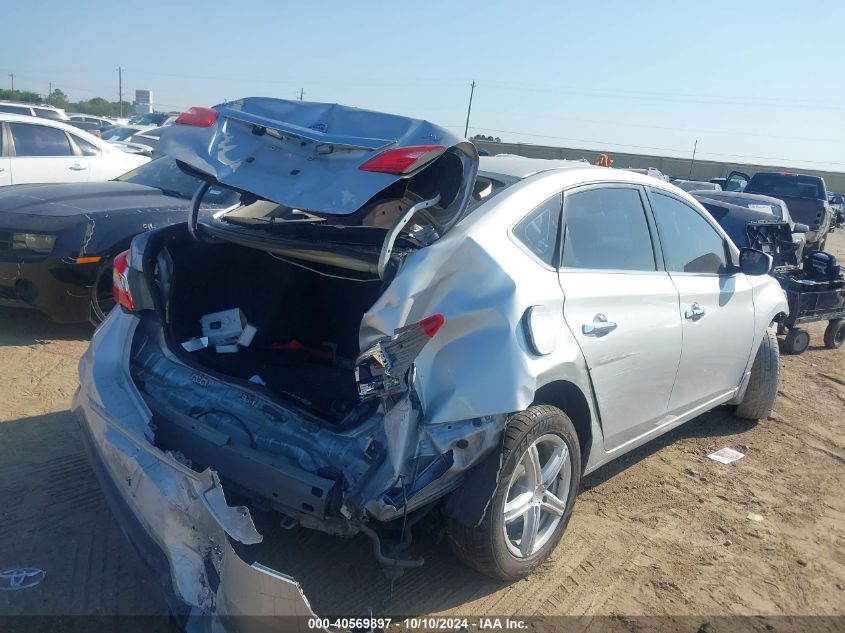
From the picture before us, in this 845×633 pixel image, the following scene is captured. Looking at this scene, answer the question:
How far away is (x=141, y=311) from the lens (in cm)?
361

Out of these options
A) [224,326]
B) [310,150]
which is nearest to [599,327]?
[310,150]

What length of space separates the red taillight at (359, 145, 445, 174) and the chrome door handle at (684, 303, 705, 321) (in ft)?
6.57

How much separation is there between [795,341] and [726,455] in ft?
11.8

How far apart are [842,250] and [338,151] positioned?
2239cm

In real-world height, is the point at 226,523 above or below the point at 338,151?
below

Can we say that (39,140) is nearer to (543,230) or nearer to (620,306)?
(543,230)

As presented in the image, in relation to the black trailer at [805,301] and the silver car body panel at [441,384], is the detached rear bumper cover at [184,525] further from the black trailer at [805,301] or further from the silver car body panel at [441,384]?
the black trailer at [805,301]

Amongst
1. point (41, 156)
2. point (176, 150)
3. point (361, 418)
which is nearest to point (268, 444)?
point (361, 418)

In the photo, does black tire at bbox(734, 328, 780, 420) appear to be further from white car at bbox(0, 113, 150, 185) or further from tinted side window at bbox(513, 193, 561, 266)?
white car at bbox(0, 113, 150, 185)

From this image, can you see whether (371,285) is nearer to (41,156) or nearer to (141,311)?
(141,311)

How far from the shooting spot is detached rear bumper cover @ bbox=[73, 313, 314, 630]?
7.45ft

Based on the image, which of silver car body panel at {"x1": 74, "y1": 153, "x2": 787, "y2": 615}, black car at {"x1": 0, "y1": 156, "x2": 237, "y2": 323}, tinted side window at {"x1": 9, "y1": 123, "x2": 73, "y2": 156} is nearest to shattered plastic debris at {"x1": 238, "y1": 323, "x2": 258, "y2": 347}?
silver car body panel at {"x1": 74, "y1": 153, "x2": 787, "y2": 615}

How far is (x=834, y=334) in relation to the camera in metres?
8.49

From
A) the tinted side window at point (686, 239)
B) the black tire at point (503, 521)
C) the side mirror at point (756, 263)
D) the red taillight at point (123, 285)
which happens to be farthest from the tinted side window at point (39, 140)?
the black tire at point (503, 521)
